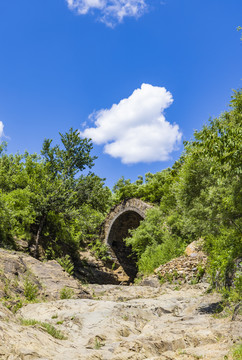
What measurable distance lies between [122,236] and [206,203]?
17.9 m

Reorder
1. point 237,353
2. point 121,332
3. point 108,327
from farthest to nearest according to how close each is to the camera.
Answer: point 108,327 → point 121,332 → point 237,353

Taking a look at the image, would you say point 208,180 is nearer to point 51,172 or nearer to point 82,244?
point 51,172

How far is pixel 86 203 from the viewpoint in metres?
22.1

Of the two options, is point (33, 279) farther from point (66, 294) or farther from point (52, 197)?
point (52, 197)

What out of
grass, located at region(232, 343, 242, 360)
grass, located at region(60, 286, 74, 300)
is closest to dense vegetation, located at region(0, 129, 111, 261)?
grass, located at region(60, 286, 74, 300)

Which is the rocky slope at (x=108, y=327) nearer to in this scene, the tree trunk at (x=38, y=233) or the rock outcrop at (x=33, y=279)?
the rock outcrop at (x=33, y=279)

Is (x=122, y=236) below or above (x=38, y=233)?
above

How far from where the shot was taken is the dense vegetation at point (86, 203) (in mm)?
12289

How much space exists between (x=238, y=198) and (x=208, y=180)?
19.7 feet

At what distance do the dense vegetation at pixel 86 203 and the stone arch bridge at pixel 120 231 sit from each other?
7.30ft

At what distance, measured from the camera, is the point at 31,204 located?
Answer: 720 inches

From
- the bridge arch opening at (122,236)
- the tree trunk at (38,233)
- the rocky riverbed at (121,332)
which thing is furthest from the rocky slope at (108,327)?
the bridge arch opening at (122,236)

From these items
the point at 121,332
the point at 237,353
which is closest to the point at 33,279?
the point at 121,332

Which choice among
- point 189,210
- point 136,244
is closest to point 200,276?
point 189,210
